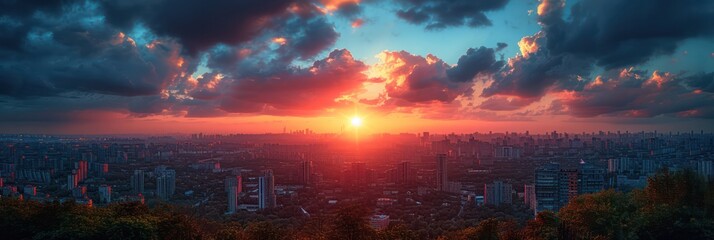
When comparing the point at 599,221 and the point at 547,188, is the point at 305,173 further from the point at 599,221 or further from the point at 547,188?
the point at 599,221

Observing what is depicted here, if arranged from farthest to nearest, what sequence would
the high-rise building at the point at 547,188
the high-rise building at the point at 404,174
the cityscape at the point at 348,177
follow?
1. the high-rise building at the point at 404,174
2. the high-rise building at the point at 547,188
3. the cityscape at the point at 348,177

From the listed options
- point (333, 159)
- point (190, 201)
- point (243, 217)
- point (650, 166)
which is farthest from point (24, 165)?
point (650, 166)

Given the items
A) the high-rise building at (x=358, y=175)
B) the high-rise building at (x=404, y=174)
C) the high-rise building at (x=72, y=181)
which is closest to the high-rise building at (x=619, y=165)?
the high-rise building at (x=404, y=174)

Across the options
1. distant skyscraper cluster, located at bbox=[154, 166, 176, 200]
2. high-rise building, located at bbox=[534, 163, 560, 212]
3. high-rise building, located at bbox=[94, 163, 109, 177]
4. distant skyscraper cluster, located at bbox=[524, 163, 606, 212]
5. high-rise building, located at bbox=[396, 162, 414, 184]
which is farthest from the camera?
high-rise building, located at bbox=[94, 163, 109, 177]

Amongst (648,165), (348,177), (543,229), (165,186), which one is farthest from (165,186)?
(648,165)

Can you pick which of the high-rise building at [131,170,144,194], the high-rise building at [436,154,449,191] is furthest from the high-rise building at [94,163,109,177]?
the high-rise building at [436,154,449,191]

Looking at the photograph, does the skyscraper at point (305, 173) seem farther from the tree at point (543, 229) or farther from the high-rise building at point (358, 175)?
the tree at point (543, 229)

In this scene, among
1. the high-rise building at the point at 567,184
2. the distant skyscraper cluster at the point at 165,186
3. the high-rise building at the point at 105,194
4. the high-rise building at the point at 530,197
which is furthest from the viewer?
the distant skyscraper cluster at the point at 165,186

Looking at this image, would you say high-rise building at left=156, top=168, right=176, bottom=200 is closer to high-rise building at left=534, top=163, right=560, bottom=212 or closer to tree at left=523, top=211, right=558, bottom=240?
high-rise building at left=534, top=163, right=560, bottom=212

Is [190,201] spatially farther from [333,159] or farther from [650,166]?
[650,166]
